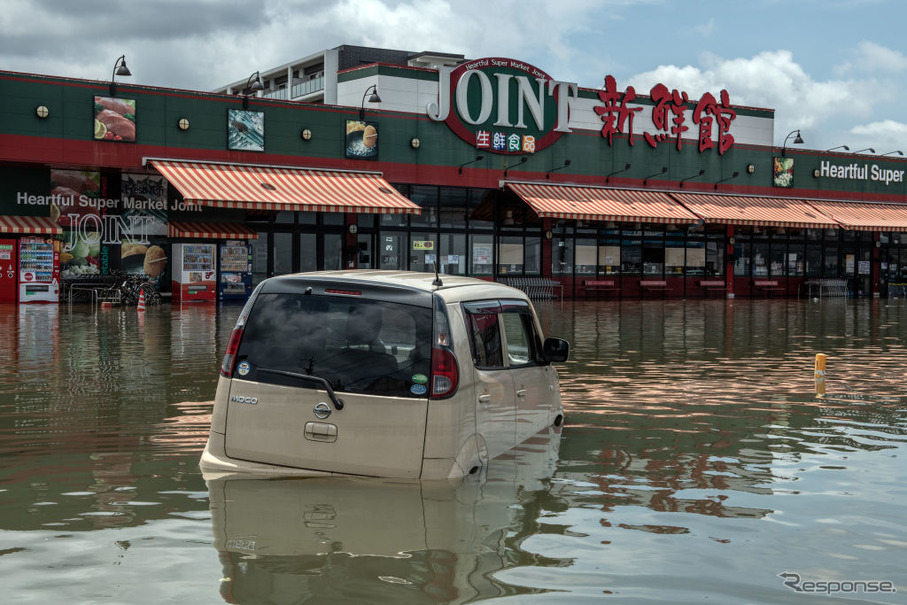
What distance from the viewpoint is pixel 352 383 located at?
6328 mm

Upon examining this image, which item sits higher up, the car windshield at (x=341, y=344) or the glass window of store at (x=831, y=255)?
the glass window of store at (x=831, y=255)

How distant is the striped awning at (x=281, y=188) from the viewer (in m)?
32.0

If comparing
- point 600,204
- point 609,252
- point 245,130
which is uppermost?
point 245,130

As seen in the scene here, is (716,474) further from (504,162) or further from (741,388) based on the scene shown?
(504,162)

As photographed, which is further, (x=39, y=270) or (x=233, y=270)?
(x=233, y=270)

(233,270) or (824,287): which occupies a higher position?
(233,270)

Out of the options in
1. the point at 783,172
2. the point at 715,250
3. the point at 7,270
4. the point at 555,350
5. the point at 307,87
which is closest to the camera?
the point at 555,350

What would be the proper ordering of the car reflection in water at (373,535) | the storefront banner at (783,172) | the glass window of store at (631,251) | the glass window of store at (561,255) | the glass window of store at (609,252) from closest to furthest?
the car reflection in water at (373,535) < the glass window of store at (561,255) < the glass window of store at (609,252) < the glass window of store at (631,251) < the storefront banner at (783,172)

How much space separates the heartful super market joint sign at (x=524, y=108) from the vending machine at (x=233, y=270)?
874 centimetres

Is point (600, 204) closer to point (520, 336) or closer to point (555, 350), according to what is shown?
point (555, 350)

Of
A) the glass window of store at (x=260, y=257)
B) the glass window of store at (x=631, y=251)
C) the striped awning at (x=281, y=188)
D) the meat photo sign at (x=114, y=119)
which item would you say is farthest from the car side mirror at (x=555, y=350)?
the glass window of store at (x=631, y=251)

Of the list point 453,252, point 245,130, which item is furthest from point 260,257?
point 453,252

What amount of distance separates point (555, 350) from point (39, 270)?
26.1 metres

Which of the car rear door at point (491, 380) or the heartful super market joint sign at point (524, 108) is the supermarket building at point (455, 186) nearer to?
the heartful super market joint sign at point (524, 108)
